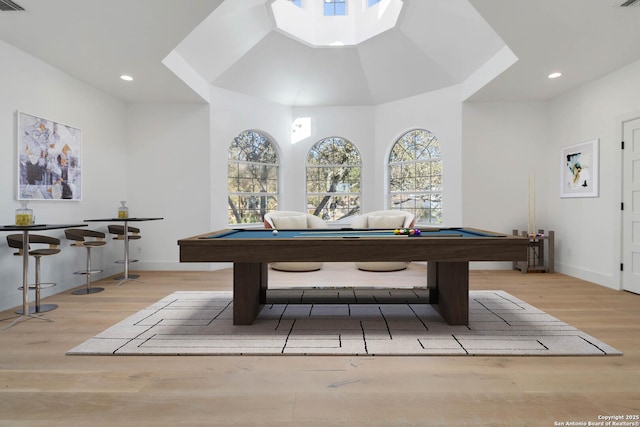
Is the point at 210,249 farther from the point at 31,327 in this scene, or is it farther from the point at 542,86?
the point at 542,86

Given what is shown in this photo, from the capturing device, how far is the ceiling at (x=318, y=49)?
339 centimetres

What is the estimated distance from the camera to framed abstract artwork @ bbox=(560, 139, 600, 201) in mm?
5035

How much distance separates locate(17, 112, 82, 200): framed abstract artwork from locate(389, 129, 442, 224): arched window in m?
5.11

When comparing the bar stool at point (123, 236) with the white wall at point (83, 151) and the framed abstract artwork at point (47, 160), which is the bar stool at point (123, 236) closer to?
the white wall at point (83, 151)

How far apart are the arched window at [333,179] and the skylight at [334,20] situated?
1874mm

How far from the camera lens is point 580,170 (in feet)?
17.4

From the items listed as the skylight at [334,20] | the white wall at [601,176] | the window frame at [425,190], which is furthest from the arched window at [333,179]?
the white wall at [601,176]

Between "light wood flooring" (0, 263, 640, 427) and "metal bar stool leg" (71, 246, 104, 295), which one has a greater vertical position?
"metal bar stool leg" (71, 246, 104, 295)

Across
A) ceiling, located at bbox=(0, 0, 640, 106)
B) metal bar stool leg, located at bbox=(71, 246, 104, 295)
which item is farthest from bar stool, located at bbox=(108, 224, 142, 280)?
ceiling, located at bbox=(0, 0, 640, 106)

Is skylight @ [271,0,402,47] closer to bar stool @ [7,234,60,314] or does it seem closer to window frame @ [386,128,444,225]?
window frame @ [386,128,444,225]

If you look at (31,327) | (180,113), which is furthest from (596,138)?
(31,327)

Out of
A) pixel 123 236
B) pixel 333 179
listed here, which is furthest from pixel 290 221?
pixel 123 236

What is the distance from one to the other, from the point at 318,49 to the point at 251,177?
2530 mm

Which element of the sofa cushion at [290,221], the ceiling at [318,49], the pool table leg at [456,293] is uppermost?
the ceiling at [318,49]
